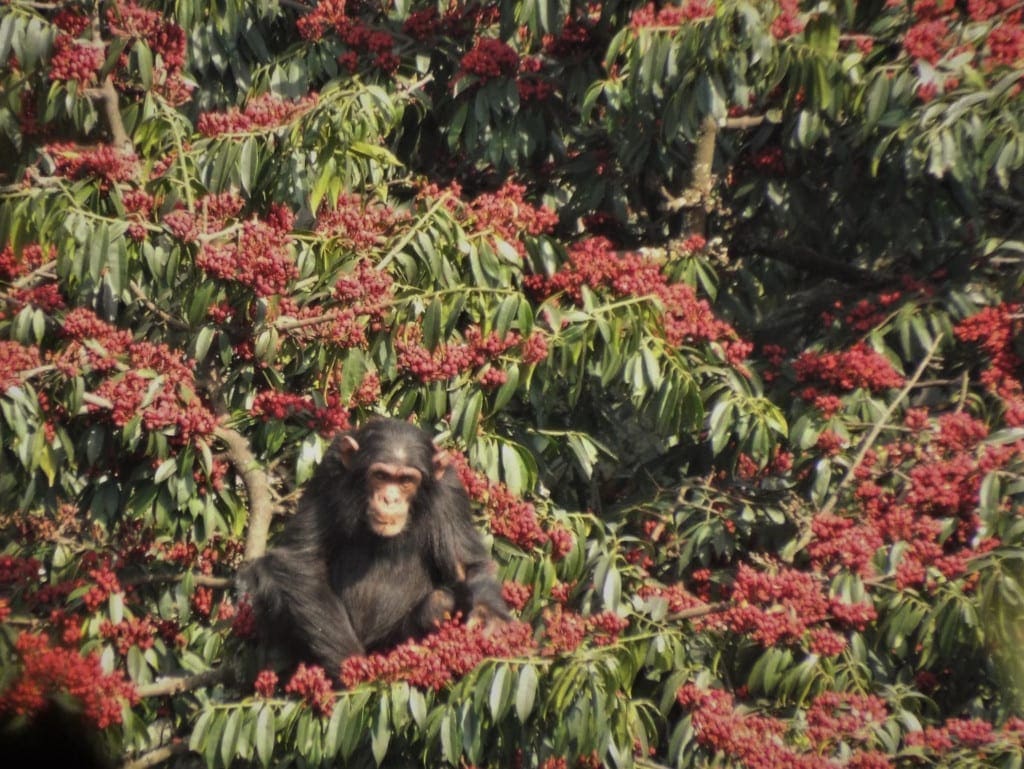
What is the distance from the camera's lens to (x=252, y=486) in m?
5.02

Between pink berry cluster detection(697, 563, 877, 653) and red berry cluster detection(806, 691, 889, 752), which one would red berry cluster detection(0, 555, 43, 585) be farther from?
red berry cluster detection(806, 691, 889, 752)

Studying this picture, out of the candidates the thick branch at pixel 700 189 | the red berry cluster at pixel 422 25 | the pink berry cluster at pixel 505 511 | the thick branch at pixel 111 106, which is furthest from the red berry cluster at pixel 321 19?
the pink berry cluster at pixel 505 511

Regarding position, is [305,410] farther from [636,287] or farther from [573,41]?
[573,41]

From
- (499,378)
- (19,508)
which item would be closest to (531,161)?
(499,378)

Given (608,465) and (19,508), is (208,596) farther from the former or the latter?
(608,465)

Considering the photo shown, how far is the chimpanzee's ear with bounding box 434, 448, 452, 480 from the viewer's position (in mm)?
5297

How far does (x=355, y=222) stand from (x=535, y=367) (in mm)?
839

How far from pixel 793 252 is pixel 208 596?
3.21 meters

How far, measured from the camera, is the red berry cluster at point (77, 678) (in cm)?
260

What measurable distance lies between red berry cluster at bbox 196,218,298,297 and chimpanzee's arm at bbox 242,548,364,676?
1005 mm

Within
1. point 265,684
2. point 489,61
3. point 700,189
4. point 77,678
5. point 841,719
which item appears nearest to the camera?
point 77,678

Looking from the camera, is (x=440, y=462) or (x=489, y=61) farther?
(x=489, y=61)

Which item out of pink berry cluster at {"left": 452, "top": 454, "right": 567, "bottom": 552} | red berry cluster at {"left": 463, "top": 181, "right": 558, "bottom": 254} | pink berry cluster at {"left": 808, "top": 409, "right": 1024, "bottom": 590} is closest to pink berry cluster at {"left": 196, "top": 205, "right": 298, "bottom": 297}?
red berry cluster at {"left": 463, "top": 181, "right": 558, "bottom": 254}

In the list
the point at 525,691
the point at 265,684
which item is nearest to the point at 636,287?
the point at 525,691
